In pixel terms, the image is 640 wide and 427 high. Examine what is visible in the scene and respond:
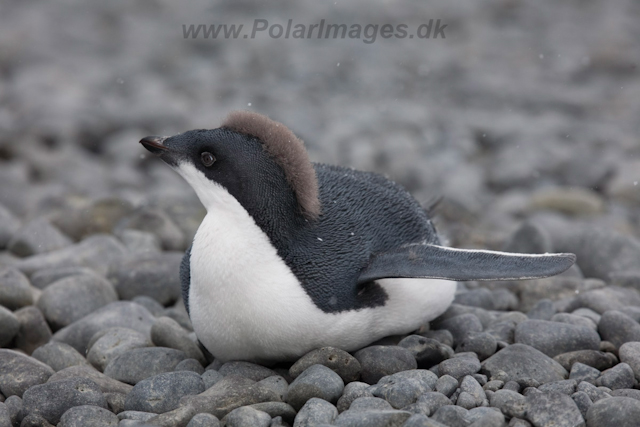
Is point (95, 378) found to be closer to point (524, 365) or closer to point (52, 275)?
point (52, 275)

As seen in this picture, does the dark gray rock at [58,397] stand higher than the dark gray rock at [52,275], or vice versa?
the dark gray rock at [52,275]

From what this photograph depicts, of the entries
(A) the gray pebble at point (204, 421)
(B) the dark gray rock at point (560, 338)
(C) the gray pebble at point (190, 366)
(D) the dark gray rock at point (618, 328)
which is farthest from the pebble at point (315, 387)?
(D) the dark gray rock at point (618, 328)

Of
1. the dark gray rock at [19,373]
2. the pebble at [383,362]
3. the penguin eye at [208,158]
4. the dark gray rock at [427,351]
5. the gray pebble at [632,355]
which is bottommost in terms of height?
the dark gray rock at [19,373]

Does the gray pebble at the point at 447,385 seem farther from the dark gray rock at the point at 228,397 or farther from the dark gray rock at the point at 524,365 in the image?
the dark gray rock at the point at 228,397

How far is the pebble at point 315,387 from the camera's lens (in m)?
3.77

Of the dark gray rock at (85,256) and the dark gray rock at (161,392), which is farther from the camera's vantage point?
the dark gray rock at (85,256)

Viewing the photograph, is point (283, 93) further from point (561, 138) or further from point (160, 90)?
point (561, 138)

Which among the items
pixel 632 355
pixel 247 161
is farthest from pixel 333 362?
pixel 632 355

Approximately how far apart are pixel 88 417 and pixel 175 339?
98 cm

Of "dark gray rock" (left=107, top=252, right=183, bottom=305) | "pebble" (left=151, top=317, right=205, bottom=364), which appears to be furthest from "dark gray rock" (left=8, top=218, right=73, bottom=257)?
"pebble" (left=151, top=317, right=205, bottom=364)

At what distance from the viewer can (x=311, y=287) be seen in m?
4.05

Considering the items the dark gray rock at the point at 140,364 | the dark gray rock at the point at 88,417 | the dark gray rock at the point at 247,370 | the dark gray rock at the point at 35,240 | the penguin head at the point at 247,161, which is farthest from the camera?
the dark gray rock at the point at 35,240

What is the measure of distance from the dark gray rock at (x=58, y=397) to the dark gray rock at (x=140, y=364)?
0.46m

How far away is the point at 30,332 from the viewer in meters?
5.05
